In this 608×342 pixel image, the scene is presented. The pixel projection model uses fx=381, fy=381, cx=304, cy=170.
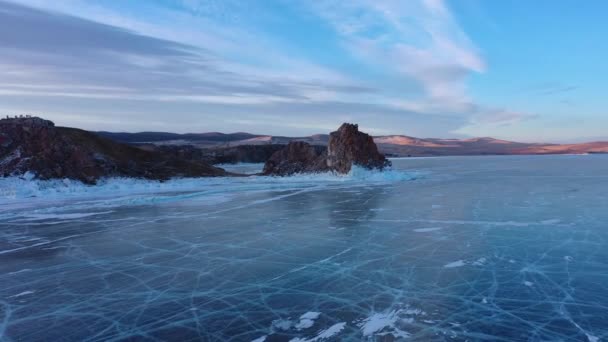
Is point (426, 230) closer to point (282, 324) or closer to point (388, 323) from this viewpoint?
point (388, 323)

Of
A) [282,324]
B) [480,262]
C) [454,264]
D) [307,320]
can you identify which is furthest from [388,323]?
[480,262]

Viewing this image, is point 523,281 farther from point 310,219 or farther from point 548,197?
point 548,197

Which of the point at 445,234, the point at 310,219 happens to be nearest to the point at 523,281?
the point at 445,234

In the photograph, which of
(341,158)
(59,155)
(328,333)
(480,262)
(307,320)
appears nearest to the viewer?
(328,333)

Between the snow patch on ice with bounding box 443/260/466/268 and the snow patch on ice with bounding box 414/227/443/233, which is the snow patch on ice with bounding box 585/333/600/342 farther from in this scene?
the snow patch on ice with bounding box 414/227/443/233

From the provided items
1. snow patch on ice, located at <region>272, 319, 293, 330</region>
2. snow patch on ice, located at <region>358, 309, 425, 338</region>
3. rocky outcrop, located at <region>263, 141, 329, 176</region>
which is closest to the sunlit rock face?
rocky outcrop, located at <region>263, 141, 329, 176</region>

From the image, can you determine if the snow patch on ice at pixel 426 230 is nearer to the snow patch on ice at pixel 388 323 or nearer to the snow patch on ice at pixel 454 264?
the snow patch on ice at pixel 454 264

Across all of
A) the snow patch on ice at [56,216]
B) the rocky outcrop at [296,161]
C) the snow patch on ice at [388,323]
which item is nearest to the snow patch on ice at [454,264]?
the snow patch on ice at [388,323]
